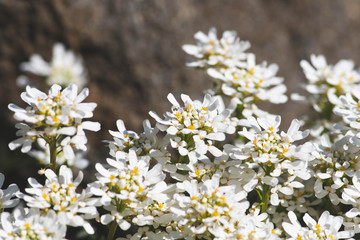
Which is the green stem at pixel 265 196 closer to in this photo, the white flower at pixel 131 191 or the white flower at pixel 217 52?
the white flower at pixel 131 191

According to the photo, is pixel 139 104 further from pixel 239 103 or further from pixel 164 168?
pixel 164 168

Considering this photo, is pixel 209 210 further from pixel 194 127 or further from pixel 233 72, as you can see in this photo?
pixel 233 72

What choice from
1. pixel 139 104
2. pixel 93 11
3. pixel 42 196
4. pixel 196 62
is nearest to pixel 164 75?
pixel 139 104

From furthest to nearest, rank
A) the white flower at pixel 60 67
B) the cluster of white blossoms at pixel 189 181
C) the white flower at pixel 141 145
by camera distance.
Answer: the white flower at pixel 60 67 < the white flower at pixel 141 145 < the cluster of white blossoms at pixel 189 181

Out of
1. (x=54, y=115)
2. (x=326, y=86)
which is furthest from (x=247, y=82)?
(x=54, y=115)

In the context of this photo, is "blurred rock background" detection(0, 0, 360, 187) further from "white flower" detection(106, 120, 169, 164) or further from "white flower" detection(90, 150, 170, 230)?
"white flower" detection(90, 150, 170, 230)

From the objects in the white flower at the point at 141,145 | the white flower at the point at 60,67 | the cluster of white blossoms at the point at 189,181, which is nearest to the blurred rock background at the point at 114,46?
the white flower at the point at 60,67

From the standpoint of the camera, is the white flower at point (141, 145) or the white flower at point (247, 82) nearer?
the white flower at point (141, 145)

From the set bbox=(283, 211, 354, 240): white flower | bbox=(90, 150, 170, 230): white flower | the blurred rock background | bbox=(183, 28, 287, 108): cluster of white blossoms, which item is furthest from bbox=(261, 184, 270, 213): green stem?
the blurred rock background
